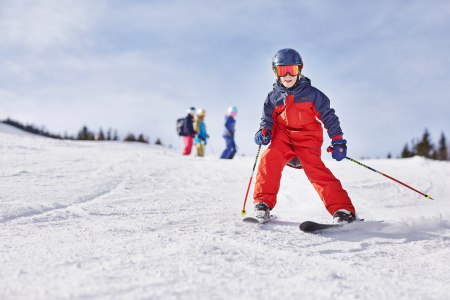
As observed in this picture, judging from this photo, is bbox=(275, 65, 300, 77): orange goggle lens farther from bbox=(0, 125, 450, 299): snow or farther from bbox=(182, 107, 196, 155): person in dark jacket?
bbox=(182, 107, 196, 155): person in dark jacket

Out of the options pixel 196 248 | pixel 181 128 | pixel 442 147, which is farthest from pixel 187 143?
pixel 442 147

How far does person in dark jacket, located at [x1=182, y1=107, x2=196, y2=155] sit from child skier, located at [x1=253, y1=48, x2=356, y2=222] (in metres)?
11.7

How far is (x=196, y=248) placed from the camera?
216 centimetres

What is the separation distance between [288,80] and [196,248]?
88.4 inches

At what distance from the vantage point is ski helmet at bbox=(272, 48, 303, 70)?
383 centimetres

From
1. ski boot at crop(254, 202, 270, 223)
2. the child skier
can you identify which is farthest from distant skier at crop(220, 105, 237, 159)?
ski boot at crop(254, 202, 270, 223)

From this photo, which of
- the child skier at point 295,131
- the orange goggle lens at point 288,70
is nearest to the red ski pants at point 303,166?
the child skier at point 295,131

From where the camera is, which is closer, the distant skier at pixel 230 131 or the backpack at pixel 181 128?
the distant skier at pixel 230 131

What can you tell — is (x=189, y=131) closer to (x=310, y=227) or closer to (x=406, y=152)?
(x=310, y=227)

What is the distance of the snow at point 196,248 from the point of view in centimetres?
162

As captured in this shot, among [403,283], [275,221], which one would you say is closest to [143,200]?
[275,221]

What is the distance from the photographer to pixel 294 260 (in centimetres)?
211

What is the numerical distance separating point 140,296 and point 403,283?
1210mm

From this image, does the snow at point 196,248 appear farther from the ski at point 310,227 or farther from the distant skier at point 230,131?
the distant skier at point 230,131
